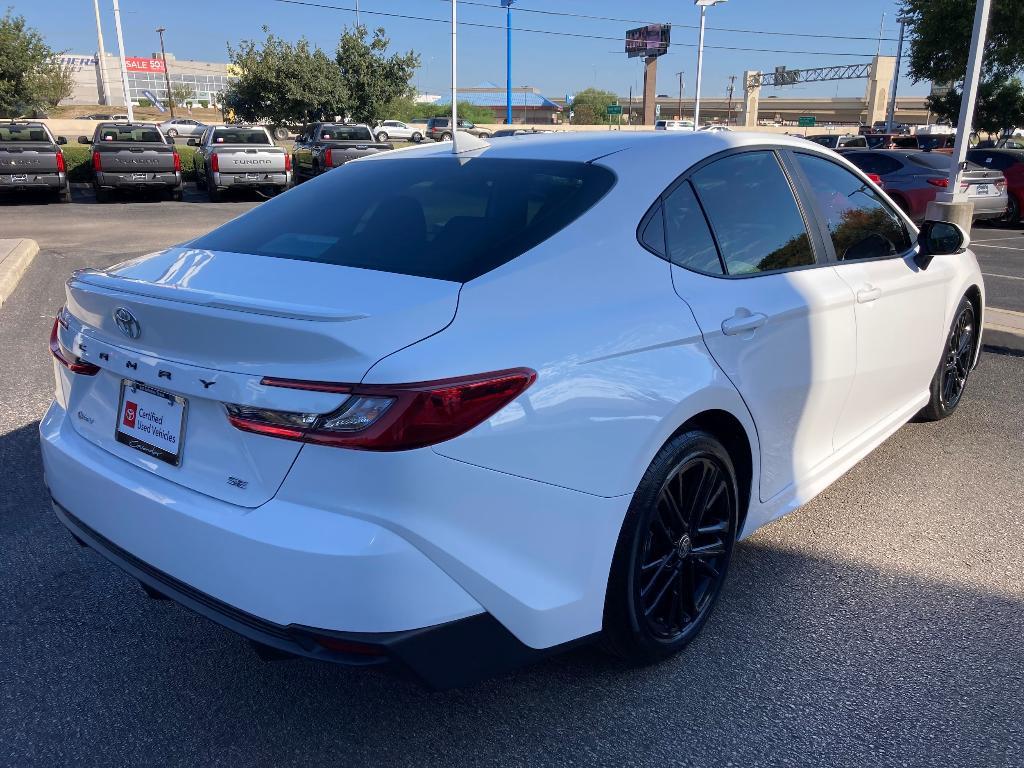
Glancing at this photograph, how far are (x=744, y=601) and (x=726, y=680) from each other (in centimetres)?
52

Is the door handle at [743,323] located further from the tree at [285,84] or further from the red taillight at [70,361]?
the tree at [285,84]

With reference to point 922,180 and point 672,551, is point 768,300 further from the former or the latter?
point 922,180

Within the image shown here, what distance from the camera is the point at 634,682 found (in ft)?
8.89

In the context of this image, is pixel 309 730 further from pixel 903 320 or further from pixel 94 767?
pixel 903 320

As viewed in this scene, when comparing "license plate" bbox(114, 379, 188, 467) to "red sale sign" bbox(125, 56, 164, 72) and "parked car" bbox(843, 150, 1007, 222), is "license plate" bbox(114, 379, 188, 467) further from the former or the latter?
"red sale sign" bbox(125, 56, 164, 72)

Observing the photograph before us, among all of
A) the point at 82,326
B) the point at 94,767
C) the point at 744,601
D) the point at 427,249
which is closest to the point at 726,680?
the point at 744,601

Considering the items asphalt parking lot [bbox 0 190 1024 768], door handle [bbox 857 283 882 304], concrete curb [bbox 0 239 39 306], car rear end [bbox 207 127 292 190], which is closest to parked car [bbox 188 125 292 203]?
car rear end [bbox 207 127 292 190]

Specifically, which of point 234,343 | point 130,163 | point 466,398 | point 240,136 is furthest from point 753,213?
point 240,136

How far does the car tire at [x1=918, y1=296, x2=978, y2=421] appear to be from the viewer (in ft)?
15.6

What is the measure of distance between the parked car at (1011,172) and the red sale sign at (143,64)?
381 ft

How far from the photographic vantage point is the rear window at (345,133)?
77.8 feet

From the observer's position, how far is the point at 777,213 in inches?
129

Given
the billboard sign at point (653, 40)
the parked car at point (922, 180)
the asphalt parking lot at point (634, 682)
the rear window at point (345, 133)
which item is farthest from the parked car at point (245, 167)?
the billboard sign at point (653, 40)

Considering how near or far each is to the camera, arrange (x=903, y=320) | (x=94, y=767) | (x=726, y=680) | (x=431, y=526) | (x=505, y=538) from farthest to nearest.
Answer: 1. (x=903, y=320)
2. (x=726, y=680)
3. (x=94, y=767)
4. (x=505, y=538)
5. (x=431, y=526)
